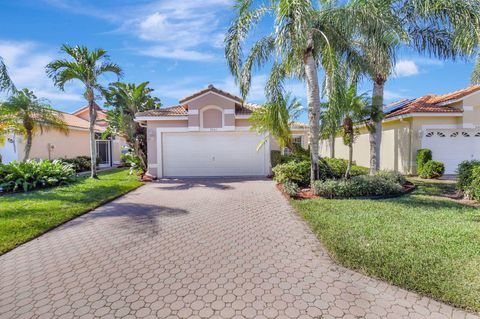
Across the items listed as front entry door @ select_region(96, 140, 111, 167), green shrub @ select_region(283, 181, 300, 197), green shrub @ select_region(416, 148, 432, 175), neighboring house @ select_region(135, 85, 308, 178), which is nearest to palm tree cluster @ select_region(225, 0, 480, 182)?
green shrub @ select_region(283, 181, 300, 197)

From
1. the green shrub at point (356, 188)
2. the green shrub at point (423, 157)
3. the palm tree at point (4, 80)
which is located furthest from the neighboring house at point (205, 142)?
the green shrub at point (423, 157)

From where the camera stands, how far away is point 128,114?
54.3 feet

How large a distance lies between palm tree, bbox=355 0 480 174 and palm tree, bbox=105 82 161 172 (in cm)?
1353

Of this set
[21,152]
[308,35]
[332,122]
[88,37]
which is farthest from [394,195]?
[21,152]

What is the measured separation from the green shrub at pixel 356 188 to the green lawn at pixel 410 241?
0.78 meters

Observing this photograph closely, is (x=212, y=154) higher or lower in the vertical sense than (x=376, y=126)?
lower

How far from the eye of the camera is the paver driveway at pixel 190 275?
3455mm

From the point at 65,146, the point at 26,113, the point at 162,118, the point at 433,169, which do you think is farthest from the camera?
the point at 65,146

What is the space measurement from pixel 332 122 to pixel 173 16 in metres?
8.05

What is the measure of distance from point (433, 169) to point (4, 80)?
21.9 meters

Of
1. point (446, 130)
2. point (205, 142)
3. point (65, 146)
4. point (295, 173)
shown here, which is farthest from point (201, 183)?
point (65, 146)

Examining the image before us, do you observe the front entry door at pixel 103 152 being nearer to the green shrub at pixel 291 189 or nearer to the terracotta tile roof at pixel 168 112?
the terracotta tile roof at pixel 168 112

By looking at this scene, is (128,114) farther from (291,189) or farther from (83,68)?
(291,189)

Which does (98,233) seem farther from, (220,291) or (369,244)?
(369,244)
